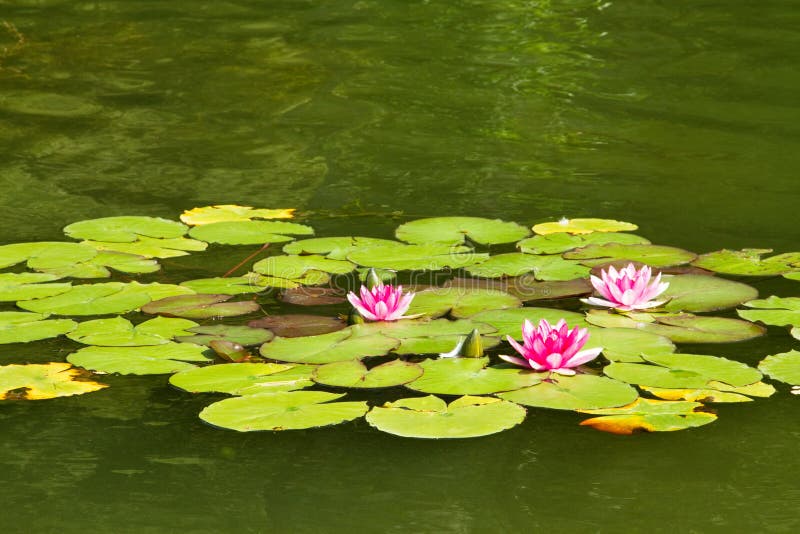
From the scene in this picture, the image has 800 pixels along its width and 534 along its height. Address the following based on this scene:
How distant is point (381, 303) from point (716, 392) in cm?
78

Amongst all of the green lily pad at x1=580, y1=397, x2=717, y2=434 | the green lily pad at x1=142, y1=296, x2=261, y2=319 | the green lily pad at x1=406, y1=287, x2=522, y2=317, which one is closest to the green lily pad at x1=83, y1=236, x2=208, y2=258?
the green lily pad at x1=142, y1=296, x2=261, y2=319

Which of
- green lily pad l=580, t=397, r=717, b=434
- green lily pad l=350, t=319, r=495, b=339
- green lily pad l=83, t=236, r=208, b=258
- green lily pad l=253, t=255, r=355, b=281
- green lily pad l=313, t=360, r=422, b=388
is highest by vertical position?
green lily pad l=83, t=236, r=208, b=258

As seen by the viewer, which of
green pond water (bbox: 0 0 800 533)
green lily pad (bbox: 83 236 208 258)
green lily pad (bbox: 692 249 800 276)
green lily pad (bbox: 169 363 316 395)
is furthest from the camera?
green lily pad (bbox: 83 236 208 258)

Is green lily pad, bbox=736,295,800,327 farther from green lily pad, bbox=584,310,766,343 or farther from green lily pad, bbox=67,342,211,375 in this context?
green lily pad, bbox=67,342,211,375

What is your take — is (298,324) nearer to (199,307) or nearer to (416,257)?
(199,307)

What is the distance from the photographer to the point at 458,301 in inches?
115

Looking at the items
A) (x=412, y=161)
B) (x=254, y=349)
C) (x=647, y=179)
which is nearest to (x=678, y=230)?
(x=647, y=179)

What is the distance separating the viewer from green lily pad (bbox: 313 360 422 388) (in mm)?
2428

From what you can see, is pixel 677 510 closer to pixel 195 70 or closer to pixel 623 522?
pixel 623 522

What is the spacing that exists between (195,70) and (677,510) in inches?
171

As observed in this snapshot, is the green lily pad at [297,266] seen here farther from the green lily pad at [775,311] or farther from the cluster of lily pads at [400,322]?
the green lily pad at [775,311]

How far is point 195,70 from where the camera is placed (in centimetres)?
586

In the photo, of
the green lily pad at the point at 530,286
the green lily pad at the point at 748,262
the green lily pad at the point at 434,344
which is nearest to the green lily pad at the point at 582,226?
the green lily pad at the point at 748,262

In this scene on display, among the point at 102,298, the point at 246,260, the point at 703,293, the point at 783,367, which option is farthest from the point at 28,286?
the point at 783,367
